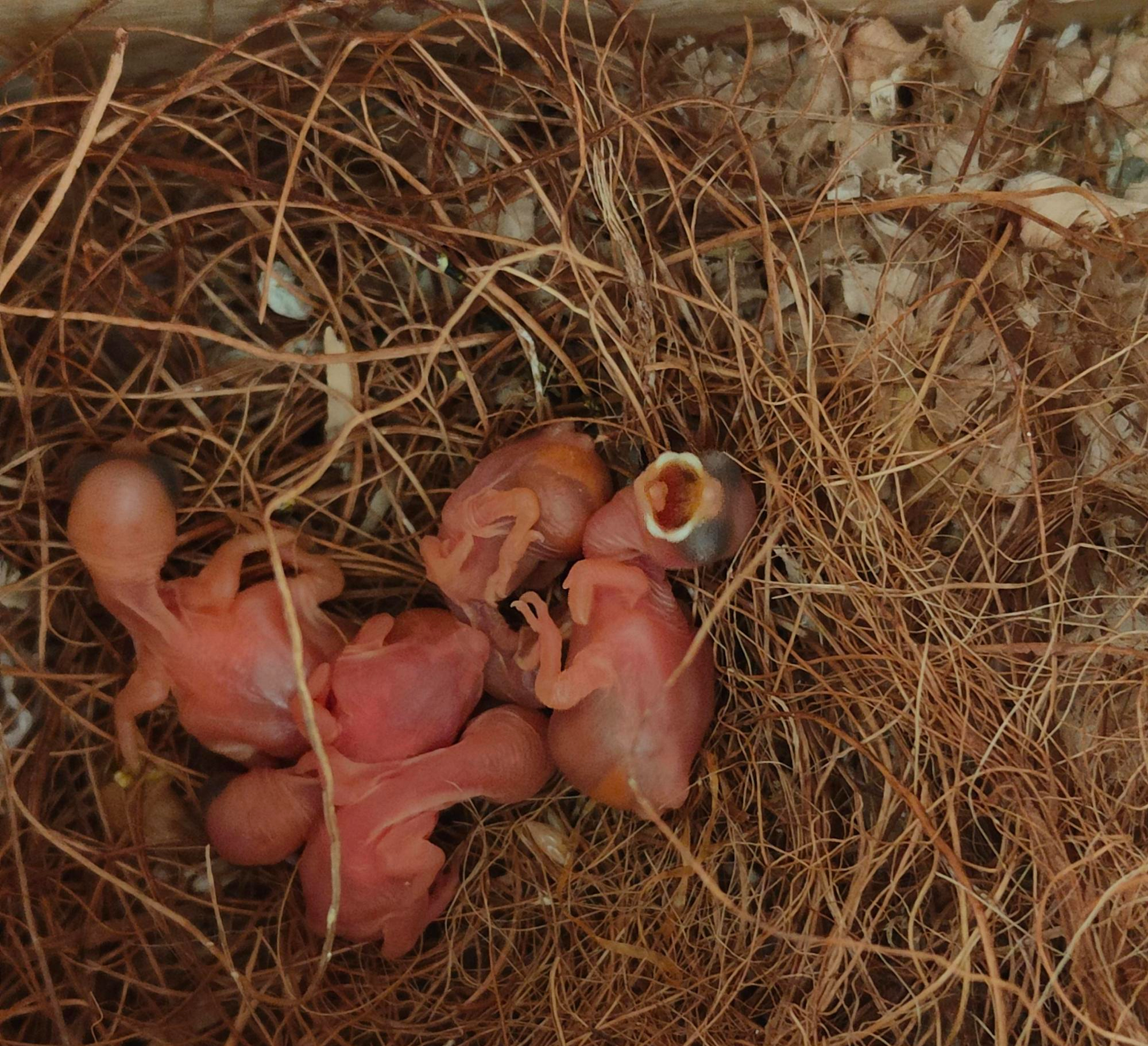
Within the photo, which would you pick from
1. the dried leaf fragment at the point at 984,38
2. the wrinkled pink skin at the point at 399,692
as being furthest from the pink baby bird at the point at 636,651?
the dried leaf fragment at the point at 984,38

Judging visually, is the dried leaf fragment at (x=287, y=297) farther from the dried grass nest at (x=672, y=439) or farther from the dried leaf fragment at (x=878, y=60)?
the dried leaf fragment at (x=878, y=60)

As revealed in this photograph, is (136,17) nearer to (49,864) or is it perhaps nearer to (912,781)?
(49,864)

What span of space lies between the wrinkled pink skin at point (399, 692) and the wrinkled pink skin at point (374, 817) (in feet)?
0.09

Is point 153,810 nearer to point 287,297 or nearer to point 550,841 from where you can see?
point 550,841

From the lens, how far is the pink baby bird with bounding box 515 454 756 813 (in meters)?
1.26

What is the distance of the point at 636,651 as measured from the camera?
130 centimetres

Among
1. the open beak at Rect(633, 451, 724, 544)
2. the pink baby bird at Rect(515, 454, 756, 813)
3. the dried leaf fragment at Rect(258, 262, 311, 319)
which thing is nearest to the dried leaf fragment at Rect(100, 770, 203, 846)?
the pink baby bird at Rect(515, 454, 756, 813)

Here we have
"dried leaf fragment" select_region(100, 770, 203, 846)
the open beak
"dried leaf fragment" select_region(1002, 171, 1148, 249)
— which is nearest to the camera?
the open beak

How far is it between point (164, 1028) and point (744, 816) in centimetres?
92

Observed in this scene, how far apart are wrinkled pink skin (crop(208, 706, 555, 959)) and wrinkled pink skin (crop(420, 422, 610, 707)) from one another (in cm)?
14

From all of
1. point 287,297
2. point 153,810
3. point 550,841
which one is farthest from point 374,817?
point 287,297

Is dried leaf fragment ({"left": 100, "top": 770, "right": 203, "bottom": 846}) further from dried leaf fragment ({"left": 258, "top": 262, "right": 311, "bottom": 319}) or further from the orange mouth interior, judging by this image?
the orange mouth interior

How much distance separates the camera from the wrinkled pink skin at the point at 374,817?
1316mm

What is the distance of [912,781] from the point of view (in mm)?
1309
